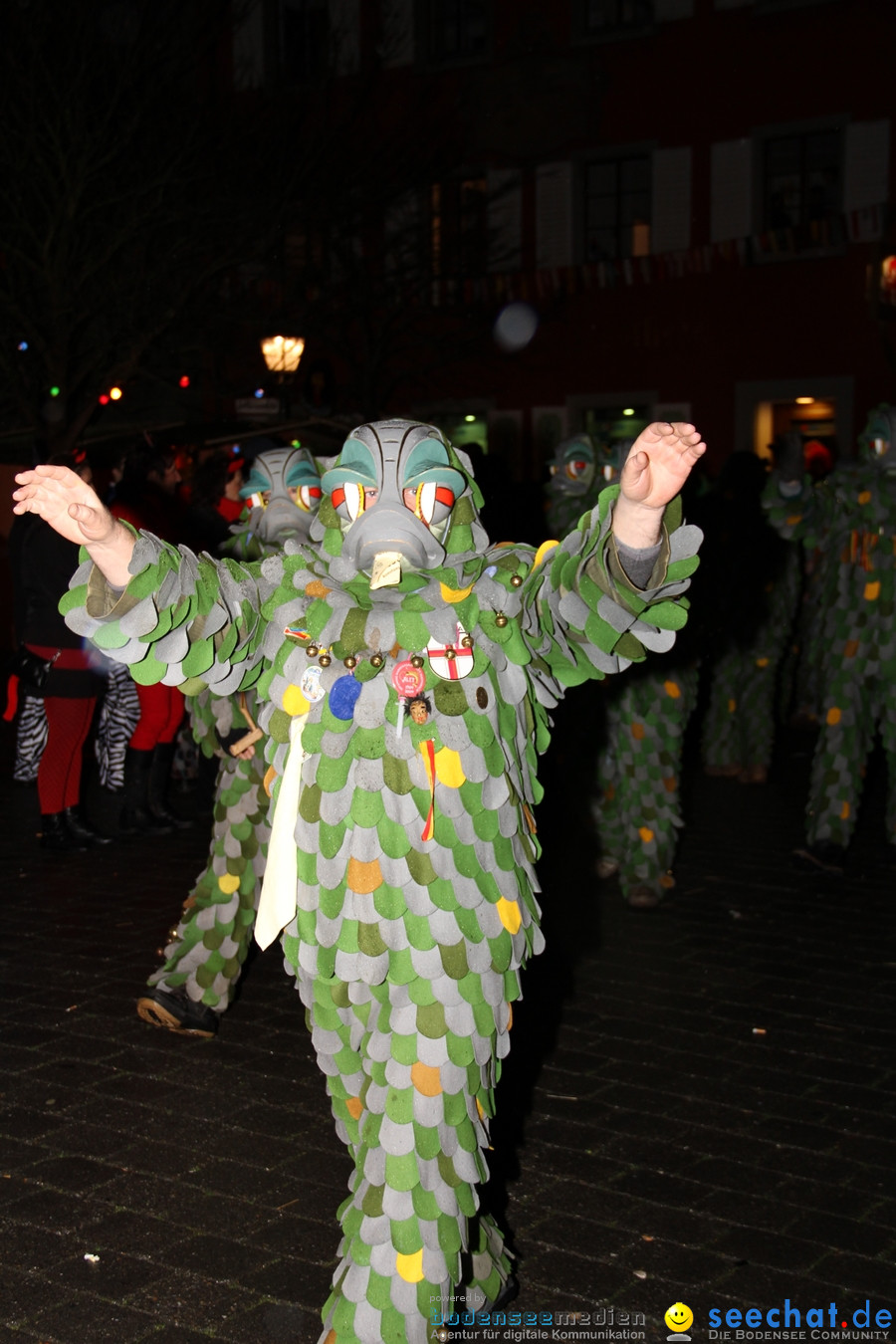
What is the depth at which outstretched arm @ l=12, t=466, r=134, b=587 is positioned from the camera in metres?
2.38

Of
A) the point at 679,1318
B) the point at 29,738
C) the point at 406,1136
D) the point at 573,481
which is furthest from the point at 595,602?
the point at 29,738

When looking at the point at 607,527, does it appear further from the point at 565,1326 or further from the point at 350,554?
the point at 565,1326

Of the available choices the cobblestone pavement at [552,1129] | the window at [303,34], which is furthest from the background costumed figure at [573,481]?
the window at [303,34]

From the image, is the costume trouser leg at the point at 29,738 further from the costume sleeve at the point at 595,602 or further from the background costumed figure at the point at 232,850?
the costume sleeve at the point at 595,602

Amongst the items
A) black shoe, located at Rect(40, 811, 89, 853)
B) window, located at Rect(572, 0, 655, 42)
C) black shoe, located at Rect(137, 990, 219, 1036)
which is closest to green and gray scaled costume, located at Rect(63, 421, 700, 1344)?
black shoe, located at Rect(137, 990, 219, 1036)

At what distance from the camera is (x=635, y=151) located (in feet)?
57.9

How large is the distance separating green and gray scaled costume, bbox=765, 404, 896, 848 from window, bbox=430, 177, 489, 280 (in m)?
12.8

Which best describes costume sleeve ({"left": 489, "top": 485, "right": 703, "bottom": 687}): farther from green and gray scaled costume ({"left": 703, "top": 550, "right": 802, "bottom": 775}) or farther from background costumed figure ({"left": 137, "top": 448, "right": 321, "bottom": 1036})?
green and gray scaled costume ({"left": 703, "top": 550, "right": 802, "bottom": 775})

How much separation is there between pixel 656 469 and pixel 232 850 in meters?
2.45

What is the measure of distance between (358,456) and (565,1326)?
6.05ft

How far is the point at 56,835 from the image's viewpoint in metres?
7.07

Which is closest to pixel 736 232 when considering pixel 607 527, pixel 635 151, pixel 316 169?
pixel 635 151

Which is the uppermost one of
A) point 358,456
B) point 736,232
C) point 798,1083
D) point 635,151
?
point 635,151

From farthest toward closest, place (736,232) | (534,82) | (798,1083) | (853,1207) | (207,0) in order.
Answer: (534,82) → (736,232) → (207,0) → (798,1083) → (853,1207)
